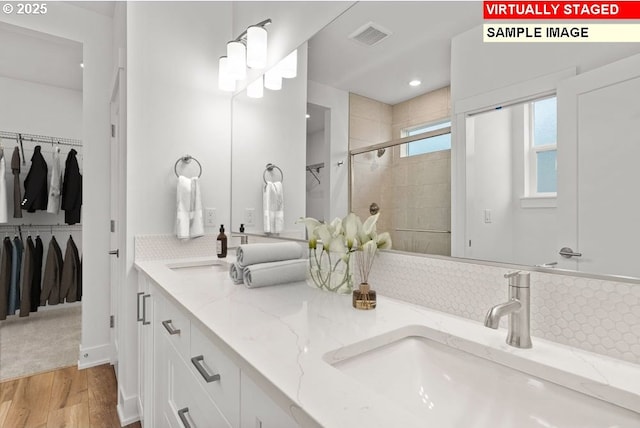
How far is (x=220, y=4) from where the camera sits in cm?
222

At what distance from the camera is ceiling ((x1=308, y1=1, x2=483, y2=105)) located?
3.20ft

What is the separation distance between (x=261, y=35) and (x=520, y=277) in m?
1.72

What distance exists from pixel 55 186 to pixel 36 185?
0.15 m

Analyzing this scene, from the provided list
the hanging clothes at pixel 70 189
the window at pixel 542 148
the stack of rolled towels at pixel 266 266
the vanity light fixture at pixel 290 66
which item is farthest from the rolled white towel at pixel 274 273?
the hanging clothes at pixel 70 189

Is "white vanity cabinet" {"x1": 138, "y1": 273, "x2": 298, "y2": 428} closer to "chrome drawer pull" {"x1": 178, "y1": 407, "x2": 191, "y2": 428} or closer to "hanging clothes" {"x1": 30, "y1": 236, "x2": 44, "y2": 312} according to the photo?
"chrome drawer pull" {"x1": 178, "y1": 407, "x2": 191, "y2": 428}

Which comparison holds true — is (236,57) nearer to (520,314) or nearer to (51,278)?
(520,314)

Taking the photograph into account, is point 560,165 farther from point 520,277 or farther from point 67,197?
point 67,197

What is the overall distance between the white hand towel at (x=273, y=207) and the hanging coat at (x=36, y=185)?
2946 mm

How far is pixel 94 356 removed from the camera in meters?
2.56

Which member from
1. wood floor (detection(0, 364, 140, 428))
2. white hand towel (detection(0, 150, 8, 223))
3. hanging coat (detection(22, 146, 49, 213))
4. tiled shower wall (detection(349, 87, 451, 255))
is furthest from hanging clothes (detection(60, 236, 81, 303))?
tiled shower wall (detection(349, 87, 451, 255))

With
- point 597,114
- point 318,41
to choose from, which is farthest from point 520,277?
point 318,41

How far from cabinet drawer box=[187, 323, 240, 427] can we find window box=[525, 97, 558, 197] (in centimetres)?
76

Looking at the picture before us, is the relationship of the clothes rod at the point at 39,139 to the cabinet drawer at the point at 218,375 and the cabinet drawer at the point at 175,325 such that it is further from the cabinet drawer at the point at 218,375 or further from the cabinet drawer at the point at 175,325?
the cabinet drawer at the point at 218,375

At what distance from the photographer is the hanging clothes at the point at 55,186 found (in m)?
3.55
